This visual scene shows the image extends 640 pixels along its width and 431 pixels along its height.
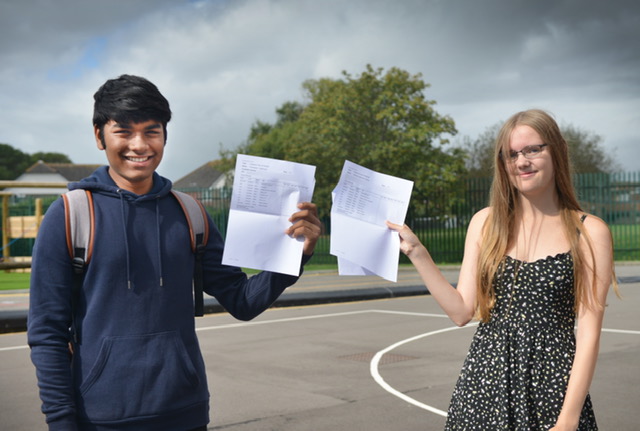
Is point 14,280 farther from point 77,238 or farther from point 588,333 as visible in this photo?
point 588,333

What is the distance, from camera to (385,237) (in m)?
2.84

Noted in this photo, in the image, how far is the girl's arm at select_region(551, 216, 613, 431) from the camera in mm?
2605

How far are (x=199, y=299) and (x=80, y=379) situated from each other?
0.53m

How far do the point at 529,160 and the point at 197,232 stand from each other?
1268 millimetres

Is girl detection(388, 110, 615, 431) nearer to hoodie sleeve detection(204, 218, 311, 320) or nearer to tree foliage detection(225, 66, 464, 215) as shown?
hoodie sleeve detection(204, 218, 311, 320)

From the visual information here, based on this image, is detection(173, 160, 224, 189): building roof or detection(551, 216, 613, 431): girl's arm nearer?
detection(551, 216, 613, 431): girl's arm

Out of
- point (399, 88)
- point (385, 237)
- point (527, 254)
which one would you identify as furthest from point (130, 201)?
point (399, 88)

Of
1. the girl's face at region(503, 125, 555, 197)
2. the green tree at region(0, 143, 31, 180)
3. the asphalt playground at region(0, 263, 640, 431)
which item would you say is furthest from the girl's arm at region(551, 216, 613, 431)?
the green tree at region(0, 143, 31, 180)

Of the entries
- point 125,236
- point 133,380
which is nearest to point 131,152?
point 125,236

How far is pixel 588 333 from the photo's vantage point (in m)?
2.66

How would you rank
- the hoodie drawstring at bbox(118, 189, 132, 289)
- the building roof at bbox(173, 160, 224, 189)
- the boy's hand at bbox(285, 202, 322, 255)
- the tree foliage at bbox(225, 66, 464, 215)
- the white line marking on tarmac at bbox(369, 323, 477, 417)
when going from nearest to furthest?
the hoodie drawstring at bbox(118, 189, 132, 289), the boy's hand at bbox(285, 202, 322, 255), the white line marking on tarmac at bbox(369, 323, 477, 417), the tree foliage at bbox(225, 66, 464, 215), the building roof at bbox(173, 160, 224, 189)

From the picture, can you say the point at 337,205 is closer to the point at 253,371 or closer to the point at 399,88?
the point at 253,371

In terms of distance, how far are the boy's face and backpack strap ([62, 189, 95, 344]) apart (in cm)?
20

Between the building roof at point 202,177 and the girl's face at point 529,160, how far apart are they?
89642 millimetres
